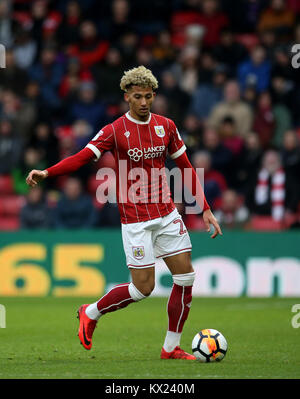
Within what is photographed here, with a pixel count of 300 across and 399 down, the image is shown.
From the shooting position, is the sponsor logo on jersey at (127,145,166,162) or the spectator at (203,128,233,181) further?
the spectator at (203,128,233,181)

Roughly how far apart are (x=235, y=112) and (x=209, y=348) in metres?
9.35

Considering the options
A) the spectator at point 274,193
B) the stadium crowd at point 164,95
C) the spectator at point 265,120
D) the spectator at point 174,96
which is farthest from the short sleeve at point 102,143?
the spectator at point 174,96

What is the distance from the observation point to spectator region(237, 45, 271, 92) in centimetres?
1695

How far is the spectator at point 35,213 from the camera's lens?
50.4ft

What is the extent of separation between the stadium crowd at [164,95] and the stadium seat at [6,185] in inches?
0.9

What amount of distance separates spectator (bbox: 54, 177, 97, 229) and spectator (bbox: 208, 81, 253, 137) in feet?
9.11

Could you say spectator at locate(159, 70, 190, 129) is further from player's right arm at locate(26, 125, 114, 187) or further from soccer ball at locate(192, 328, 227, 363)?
soccer ball at locate(192, 328, 227, 363)

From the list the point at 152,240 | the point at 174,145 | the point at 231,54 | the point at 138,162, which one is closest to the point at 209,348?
the point at 152,240

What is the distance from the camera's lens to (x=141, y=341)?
932cm
